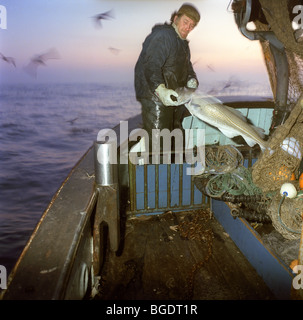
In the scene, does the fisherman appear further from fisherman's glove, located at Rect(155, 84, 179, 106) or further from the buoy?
the buoy

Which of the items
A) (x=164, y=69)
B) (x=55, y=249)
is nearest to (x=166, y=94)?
(x=164, y=69)

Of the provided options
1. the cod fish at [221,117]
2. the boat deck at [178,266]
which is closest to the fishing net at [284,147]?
the cod fish at [221,117]

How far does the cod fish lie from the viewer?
373cm

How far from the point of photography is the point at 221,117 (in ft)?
12.6

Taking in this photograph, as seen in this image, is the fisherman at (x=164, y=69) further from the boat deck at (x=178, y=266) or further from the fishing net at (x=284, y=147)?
the boat deck at (x=178, y=266)

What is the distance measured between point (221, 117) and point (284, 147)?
997 millimetres

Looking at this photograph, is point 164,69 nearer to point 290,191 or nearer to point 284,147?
point 284,147

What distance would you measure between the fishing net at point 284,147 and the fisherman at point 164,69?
1.26 meters

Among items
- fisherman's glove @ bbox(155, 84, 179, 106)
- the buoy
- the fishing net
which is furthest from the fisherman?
the buoy
